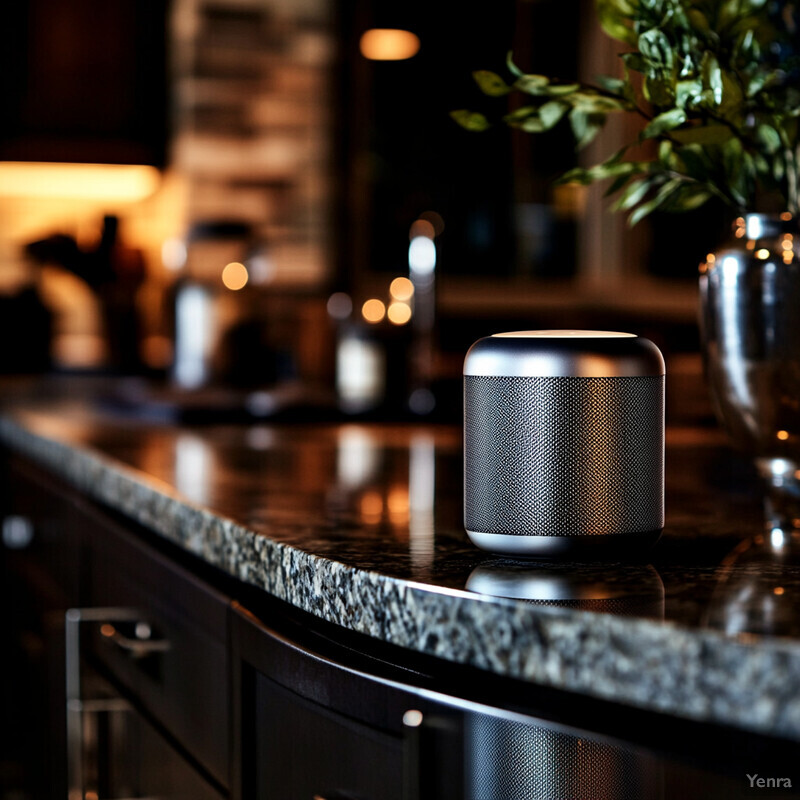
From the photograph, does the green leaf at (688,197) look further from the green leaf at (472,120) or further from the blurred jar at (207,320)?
the blurred jar at (207,320)

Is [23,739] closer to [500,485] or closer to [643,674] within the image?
[500,485]

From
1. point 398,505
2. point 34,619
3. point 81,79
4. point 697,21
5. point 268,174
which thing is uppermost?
point 81,79

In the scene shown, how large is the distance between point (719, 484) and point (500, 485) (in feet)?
1.58

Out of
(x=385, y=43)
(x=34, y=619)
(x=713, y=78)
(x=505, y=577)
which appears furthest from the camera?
(x=385, y=43)

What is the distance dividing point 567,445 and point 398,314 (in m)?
1.61

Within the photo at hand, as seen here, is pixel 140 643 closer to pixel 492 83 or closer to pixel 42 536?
pixel 492 83

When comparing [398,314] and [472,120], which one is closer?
[472,120]

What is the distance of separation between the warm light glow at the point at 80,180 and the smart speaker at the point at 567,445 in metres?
3.10

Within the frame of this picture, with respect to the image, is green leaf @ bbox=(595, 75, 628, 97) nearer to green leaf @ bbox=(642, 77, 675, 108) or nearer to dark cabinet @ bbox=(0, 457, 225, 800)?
green leaf @ bbox=(642, 77, 675, 108)

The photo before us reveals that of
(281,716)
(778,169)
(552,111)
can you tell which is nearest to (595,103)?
(552,111)

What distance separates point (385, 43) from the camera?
3523 millimetres

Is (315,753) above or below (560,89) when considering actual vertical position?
below

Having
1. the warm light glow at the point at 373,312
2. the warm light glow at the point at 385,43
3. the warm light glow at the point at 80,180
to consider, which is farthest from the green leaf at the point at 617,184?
the warm light glow at the point at 80,180

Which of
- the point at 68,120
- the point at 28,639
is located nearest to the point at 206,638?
the point at 28,639
